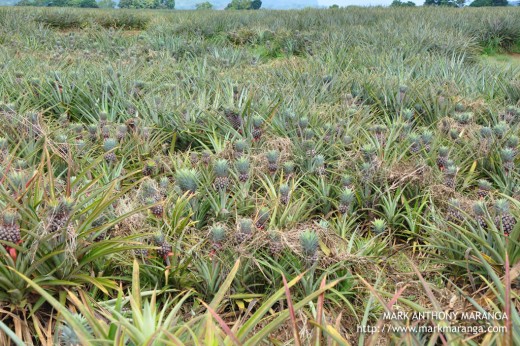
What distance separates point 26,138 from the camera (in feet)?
9.81

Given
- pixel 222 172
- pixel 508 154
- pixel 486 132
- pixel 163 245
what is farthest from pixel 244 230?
pixel 486 132

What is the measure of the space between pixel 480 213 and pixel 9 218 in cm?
190

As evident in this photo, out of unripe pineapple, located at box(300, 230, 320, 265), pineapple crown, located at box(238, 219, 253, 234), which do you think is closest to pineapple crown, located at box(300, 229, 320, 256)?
unripe pineapple, located at box(300, 230, 320, 265)

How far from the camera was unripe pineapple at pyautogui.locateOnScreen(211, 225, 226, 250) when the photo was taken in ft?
5.98

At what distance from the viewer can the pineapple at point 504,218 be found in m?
1.92

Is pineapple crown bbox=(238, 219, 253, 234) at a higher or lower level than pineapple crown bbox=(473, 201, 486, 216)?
lower

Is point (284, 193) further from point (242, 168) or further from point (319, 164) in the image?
point (319, 164)

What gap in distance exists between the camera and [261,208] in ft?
7.01

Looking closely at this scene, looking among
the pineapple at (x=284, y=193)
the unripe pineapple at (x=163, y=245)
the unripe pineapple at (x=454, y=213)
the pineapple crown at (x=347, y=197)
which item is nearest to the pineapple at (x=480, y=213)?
the unripe pineapple at (x=454, y=213)

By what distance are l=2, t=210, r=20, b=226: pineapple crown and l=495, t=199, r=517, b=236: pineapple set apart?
192cm

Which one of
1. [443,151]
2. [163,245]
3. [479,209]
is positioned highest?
[443,151]

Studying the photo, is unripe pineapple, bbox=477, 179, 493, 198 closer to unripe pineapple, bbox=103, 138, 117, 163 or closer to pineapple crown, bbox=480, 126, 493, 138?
pineapple crown, bbox=480, 126, 493, 138

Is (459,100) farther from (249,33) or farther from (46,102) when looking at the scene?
(249,33)

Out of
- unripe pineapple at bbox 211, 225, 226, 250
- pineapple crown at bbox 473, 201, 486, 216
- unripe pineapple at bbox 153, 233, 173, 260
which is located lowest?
unripe pineapple at bbox 153, 233, 173, 260
